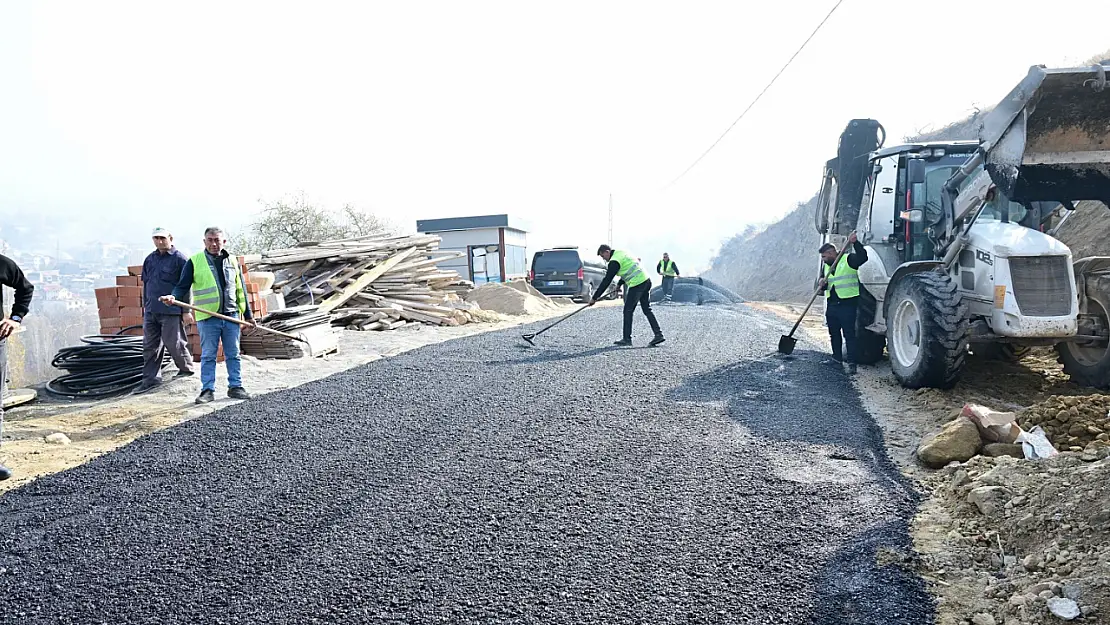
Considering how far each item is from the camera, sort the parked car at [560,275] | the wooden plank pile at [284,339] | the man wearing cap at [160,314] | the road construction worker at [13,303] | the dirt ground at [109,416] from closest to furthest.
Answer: the road construction worker at [13,303], the dirt ground at [109,416], the man wearing cap at [160,314], the wooden plank pile at [284,339], the parked car at [560,275]

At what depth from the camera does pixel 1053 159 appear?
19.0ft

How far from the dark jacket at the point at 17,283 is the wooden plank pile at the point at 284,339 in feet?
13.4

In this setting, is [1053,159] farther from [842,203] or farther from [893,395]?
[842,203]

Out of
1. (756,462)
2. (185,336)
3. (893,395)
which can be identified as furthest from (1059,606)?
(185,336)

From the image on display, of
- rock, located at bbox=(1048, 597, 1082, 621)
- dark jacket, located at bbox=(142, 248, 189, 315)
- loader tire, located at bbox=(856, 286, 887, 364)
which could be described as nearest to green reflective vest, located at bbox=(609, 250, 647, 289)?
loader tire, located at bbox=(856, 286, 887, 364)

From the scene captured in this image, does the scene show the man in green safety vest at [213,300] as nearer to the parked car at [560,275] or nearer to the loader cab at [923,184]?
the loader cab at [923,184]

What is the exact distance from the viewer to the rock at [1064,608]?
248cm

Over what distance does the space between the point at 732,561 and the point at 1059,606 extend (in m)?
1.18

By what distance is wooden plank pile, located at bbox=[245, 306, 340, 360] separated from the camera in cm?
938

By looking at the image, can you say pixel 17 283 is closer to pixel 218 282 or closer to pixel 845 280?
pixel 218 282

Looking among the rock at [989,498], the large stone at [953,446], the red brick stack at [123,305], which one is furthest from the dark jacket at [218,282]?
the rock at [989,498]

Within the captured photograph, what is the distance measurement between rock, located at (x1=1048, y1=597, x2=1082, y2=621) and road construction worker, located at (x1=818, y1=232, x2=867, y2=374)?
225 inches

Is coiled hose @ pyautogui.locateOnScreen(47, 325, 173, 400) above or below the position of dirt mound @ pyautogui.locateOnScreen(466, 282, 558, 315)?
above

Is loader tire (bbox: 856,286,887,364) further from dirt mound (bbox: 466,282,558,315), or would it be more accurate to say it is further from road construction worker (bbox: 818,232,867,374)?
dirt mound (bbox: 466,282,558,315)
